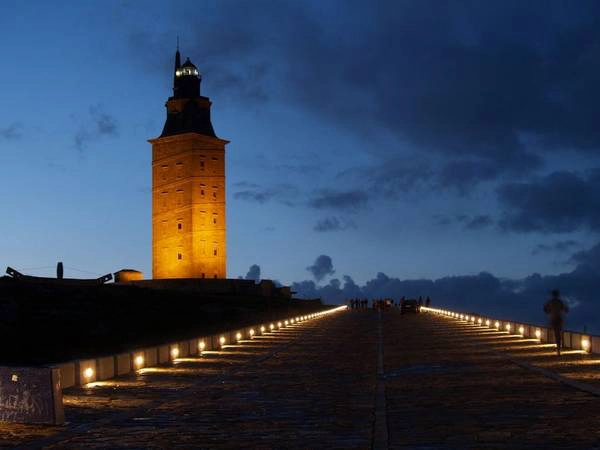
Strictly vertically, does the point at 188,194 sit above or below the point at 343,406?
above

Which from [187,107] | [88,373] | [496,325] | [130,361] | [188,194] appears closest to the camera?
[88,373]

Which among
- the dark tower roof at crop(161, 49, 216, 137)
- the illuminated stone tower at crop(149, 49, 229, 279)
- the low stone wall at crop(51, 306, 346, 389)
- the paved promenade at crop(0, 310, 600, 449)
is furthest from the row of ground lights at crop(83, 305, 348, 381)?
the dark tower roof at crop(161, 49, 216, 137)

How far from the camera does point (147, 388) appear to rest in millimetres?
20188

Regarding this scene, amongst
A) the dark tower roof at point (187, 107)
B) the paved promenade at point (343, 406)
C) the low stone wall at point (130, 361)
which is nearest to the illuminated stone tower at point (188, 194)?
the dark tower roof at point (187, 107)

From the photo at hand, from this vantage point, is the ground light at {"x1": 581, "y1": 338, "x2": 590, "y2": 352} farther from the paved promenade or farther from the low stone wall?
the low stone wall

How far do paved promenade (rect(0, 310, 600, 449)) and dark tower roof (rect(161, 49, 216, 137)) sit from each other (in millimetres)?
96527

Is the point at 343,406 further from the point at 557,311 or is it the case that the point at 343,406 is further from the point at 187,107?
the point at 187,107

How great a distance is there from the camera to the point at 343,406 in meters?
16.0

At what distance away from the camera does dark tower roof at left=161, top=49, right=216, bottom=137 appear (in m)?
124

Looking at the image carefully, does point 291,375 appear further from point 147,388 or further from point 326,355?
point 326,355

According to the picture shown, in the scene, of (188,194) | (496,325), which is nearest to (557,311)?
(496,325)

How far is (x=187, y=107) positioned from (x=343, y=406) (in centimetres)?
11173


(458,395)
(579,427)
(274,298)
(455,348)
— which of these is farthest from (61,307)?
(579,427)

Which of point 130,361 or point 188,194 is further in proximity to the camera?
point 188,194
